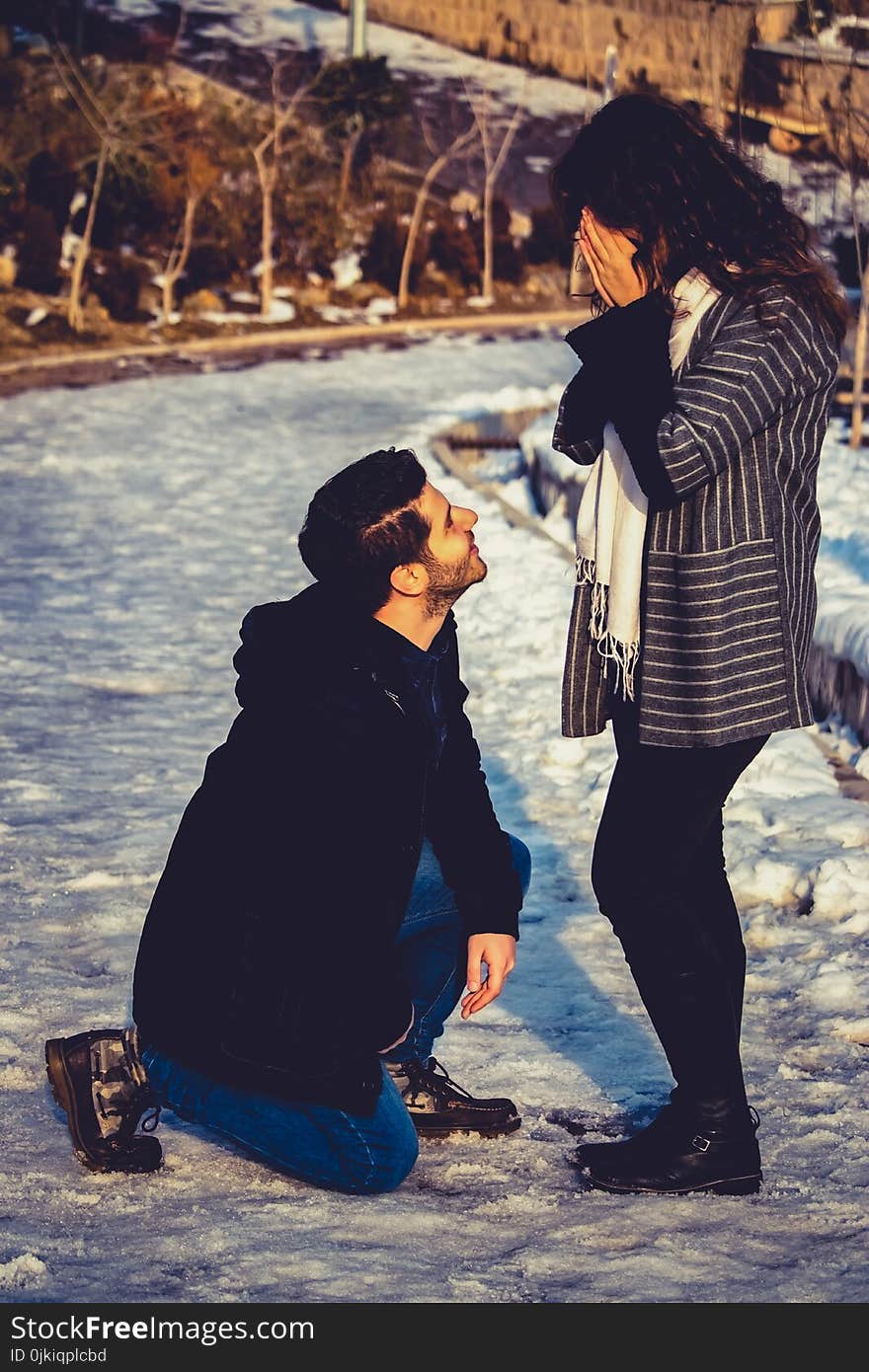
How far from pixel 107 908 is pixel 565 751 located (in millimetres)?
1865

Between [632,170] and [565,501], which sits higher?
[632,170]

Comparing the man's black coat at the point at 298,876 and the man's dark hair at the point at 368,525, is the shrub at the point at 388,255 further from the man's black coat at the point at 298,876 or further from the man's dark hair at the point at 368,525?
the man's black coat at the point at 298,876

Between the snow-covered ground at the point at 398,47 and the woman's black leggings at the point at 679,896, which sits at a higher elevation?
the snow-covered ground at the point at 398,47

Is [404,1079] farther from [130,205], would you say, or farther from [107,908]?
[130,205]

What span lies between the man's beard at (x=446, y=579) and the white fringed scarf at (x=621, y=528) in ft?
0.70

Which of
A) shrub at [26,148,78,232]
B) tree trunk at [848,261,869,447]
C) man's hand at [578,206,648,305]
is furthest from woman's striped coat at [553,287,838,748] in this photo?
shrub at [26,148,78,232]

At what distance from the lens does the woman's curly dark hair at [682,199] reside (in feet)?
9.24

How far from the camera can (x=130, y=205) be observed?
18500mm

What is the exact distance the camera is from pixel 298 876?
9.74ft

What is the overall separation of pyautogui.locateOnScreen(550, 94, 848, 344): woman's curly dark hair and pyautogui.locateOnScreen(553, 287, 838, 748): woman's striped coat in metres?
0.05

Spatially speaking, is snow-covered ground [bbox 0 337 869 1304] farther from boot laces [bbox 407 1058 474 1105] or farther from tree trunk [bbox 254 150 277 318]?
tree trunk [bbox 254 150 277 318]

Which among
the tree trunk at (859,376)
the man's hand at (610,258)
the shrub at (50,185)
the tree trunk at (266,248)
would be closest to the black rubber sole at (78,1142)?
the man's hand at (610,258)

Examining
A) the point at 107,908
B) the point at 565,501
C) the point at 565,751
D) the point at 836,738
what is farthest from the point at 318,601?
the point at 565,501

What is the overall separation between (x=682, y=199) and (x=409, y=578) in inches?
A: 29.7
